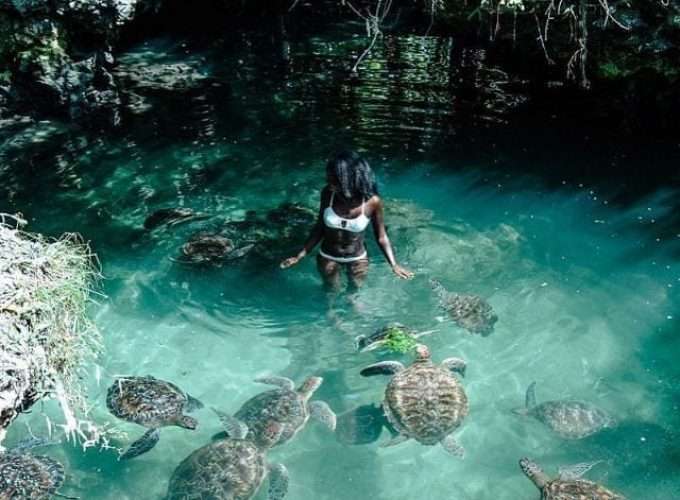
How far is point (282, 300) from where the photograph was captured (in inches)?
283

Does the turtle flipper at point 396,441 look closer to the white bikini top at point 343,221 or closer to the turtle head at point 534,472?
the turtle head at point 534,472

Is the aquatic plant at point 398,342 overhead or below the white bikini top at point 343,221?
below

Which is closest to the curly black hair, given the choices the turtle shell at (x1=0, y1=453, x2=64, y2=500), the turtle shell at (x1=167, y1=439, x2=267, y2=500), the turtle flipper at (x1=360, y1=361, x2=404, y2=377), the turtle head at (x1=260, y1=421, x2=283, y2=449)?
the turtle flipper at (x1=360, y1=361, x2=404, y2=377)

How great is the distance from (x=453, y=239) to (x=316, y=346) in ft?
8.13

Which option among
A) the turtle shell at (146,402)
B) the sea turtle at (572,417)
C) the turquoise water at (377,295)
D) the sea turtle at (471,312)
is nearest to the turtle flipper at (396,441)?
the turquoise water at (377,295)

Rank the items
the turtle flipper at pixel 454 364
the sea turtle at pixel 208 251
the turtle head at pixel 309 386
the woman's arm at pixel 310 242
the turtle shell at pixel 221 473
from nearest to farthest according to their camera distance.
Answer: the turtle shell at pixel 221 473 → the turtle head at pixel 309 386 → the turtle flipper at pixel 454 364 → the woman's arm at pixel 310 242 → the sea turtle at pixel 208 251

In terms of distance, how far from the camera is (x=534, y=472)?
16.8 ft

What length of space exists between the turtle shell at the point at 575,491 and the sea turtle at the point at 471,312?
1999 mm

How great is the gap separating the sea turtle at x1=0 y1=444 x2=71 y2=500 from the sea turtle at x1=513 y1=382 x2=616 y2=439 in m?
4.16

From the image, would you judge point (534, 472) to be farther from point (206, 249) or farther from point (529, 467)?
point (206, 249)

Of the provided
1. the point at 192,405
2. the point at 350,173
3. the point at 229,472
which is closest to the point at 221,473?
the point at 229,472

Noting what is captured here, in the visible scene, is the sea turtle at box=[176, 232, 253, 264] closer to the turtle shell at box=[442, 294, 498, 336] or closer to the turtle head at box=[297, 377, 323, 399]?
the turtle head at box=[297, 377, 323, 399]

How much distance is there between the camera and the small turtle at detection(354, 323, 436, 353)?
21.2 ft

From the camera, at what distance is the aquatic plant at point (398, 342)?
21.2ft
